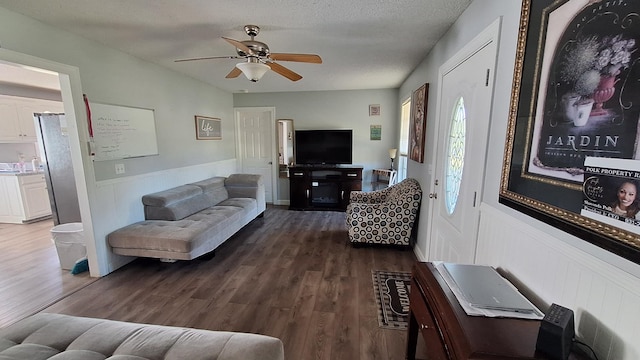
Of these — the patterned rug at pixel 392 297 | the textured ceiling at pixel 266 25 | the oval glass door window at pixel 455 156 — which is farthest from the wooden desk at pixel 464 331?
the textured ceiling at pixel 266 25

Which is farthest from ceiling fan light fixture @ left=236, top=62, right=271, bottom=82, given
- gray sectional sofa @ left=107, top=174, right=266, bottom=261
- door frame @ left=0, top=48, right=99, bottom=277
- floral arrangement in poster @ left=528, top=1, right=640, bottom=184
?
floral arrangement in poster @ left=528, top=1, right=640, bottom=184

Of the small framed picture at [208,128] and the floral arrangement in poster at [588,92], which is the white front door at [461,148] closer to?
the floral arrangement in poster at [588,92]

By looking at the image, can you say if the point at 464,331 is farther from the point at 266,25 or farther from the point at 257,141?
the point at 257,141

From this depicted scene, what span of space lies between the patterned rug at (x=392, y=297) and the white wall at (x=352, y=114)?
113 inches

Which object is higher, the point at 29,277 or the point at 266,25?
the point at 266,25

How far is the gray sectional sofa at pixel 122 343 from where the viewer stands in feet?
3.46

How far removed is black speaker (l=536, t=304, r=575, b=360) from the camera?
76 cm

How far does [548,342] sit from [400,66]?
342cm

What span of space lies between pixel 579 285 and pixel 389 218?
7.63 ft

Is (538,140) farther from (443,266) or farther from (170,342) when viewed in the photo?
(170,342)

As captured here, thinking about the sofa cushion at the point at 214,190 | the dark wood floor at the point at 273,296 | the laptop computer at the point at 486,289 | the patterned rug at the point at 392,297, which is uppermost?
the laptop computer at the point at 486,289

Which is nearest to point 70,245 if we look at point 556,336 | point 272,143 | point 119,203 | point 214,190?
point 119,203

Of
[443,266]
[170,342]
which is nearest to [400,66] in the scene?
[443,266]

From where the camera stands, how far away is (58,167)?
11.6 ft
